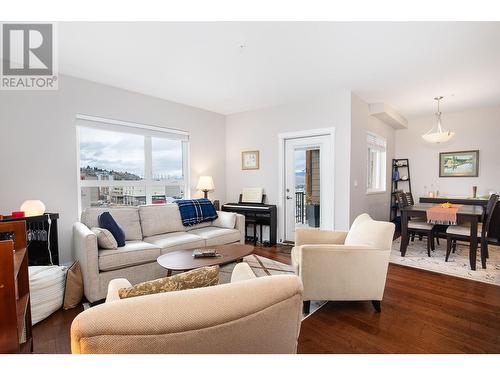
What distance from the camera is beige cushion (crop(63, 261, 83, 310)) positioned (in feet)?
7.48

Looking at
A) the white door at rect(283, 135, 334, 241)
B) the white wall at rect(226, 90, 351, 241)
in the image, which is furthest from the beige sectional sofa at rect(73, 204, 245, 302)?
the white wall at rect(226, 90, 351, 241)

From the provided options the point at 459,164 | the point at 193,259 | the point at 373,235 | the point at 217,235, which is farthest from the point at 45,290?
the point at 459,164

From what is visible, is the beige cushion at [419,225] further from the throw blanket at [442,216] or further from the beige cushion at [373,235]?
the beige cushion at [373,235]

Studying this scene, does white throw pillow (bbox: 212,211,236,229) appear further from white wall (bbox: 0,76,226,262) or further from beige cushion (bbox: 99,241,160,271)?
white wall (bbox: 0,76,226,262)

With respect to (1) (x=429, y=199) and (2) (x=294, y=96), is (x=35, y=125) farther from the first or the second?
(1) (x=429, y=199)

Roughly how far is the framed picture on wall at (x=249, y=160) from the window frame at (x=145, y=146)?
106 centimetres

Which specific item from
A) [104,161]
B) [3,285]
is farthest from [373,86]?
[3,285]

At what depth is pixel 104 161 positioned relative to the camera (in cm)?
366

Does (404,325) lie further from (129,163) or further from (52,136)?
(52,136)

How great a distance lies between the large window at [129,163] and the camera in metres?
3.48

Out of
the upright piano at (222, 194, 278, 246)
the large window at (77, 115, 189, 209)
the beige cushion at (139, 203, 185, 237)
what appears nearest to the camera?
the beige cushion at (139, 203, 185, 237)

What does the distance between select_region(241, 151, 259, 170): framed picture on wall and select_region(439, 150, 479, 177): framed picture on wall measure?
3.96 meters

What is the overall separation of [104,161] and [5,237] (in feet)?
7.01

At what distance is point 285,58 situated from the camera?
2738mm
